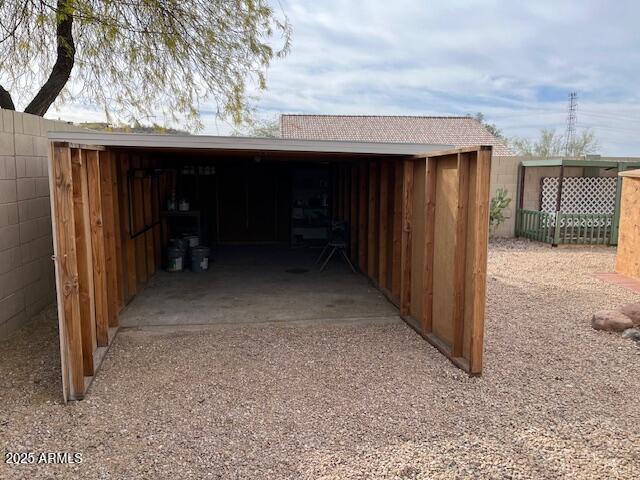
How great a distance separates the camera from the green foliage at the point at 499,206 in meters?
10.9

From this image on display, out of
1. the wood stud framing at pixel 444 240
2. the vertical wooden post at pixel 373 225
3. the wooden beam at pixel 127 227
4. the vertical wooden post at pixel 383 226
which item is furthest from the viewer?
the vertical wooden post at pixel 373 225

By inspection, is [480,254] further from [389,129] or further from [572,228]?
[389,129]

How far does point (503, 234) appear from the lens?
11.4 m

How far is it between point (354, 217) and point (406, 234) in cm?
283

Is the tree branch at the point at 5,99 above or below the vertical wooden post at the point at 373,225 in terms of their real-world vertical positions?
above

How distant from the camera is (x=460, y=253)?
388cm

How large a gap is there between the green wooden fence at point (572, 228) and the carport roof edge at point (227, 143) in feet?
22.3

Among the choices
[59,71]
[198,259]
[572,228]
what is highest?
[59,71]

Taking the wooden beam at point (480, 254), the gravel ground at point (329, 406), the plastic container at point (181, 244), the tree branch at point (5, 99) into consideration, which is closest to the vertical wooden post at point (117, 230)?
the gravel ground at point (329, 406)

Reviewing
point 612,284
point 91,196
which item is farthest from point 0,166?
point 612,284

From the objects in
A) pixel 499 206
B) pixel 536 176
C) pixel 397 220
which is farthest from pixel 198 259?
pixel 536 176

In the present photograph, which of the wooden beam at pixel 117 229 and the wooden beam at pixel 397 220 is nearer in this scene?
the wooden beam at pixel 117 229

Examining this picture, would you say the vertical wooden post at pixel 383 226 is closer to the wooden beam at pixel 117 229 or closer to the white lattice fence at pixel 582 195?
the wooden beam at pixel 117 229

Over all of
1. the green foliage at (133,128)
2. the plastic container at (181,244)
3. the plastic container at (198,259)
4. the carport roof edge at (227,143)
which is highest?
the green foliage at (133,128)
